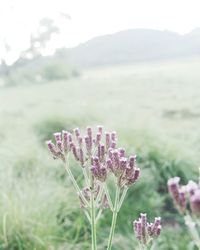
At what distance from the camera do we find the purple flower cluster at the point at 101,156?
5.56ft

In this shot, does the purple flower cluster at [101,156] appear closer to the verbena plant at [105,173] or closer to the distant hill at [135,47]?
the verbena plant at [105,173]

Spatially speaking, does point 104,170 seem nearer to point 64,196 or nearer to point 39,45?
point 64,196

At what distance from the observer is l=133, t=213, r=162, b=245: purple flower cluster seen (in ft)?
5.43

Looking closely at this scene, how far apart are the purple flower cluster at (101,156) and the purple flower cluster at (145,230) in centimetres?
13

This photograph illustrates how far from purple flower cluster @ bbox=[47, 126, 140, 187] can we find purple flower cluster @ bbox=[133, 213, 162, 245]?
13 cm

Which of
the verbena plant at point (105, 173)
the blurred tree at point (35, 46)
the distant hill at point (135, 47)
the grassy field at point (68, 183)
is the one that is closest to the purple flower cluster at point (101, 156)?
the verbena plant at point (105, 173)

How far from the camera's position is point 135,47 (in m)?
45.7

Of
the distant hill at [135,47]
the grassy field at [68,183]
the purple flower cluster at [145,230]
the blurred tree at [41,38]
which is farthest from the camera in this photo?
the distant hill at [135,47]

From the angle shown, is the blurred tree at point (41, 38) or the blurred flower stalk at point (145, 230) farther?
the blurred tree at point (41, 38)

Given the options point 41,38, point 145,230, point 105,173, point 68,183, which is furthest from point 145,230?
point 41,38

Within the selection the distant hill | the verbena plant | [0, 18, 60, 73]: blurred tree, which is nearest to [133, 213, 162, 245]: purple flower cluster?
the verbena plant

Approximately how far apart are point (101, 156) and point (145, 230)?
12.3 inches

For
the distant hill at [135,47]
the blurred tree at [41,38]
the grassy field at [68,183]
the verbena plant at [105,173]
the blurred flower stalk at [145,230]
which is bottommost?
the blurred flower stalk at [145,230]

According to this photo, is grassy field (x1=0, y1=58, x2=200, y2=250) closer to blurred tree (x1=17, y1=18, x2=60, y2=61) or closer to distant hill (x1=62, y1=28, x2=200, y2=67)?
blurred tree (x1=17, y1=18, x2=60, y2=61)
